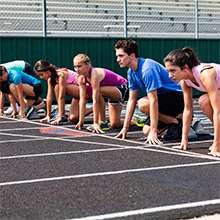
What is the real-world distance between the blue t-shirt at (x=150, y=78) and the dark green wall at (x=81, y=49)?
29.7 ft

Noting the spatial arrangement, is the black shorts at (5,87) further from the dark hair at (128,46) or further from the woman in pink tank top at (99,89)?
the dark hair at (128,46)

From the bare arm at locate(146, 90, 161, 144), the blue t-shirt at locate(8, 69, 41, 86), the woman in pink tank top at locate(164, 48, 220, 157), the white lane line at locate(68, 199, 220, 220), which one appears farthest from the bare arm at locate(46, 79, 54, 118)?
the white lane line at locate(68, 199, 220, 220)

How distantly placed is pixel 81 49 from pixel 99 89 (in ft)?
27.3

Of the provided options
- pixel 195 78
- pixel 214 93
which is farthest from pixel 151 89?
pixel 214 93

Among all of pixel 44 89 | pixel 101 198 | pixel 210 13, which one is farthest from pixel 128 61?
pixel 210 13

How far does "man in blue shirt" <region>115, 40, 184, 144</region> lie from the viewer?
7.97 metres

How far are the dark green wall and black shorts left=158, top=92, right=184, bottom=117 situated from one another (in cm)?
918

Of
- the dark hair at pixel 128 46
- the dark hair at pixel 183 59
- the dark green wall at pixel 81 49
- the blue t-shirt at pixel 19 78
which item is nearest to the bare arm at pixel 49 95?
the blue t-shirt at pixel 19 78

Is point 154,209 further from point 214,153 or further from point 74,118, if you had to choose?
point 74,118

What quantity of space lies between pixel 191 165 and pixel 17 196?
7.01 ft

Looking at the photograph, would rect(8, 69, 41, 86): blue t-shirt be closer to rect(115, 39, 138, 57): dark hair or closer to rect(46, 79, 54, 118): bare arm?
rect(46, 79, 54, 118): bare arm

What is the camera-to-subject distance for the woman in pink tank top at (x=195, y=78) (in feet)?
22.7

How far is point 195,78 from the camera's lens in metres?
7.16

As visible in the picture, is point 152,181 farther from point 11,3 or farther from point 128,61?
point 11,3
